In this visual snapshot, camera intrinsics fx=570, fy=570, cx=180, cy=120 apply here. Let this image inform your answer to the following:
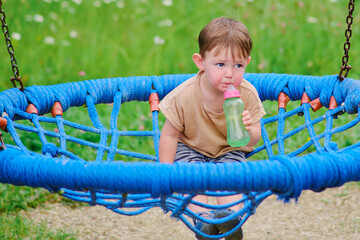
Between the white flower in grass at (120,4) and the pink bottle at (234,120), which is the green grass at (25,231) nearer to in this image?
the pink bottle at (234,120)

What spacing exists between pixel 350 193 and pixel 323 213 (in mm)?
236

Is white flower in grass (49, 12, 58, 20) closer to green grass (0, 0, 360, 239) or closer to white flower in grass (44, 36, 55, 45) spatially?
green grass (0, 0, 360, 239)

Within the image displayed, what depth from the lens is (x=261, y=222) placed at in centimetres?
271

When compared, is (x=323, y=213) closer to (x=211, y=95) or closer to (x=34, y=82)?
(x=211, y=95)

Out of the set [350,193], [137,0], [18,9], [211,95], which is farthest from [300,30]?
[211,95]

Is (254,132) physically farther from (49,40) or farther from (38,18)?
(38,18)

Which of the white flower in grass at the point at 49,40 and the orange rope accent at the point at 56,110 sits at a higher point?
the white flower in grass at the point at 49,40

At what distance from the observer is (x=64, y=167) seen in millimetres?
1452

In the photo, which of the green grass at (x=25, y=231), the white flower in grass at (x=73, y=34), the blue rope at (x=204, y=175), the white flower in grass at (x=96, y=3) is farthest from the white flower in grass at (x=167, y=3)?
the blue rope at (x=204, y=175)

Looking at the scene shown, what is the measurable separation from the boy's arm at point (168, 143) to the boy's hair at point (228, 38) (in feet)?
1.14

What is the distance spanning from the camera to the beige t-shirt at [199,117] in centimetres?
210

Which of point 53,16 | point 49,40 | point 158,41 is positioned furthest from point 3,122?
point 53,16

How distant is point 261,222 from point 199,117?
84 cm

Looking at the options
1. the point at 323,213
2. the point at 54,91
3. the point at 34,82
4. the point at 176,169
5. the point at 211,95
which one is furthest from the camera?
the point at 34,82
